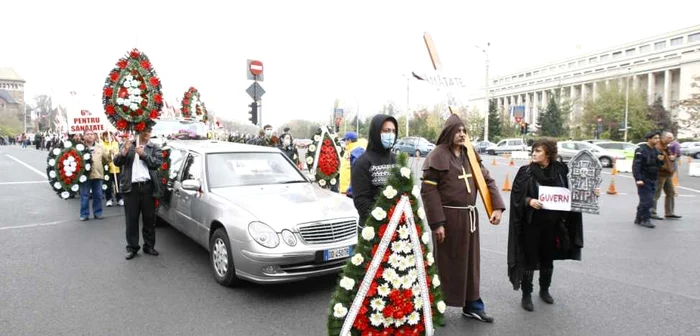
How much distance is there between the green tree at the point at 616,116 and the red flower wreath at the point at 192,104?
154 feet

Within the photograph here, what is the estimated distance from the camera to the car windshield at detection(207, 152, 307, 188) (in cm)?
621

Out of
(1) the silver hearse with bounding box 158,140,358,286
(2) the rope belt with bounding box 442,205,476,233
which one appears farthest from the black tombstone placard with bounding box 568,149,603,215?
(1) the silver hearse with bounding box 158,140,358,286

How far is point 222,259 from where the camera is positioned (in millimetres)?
5316

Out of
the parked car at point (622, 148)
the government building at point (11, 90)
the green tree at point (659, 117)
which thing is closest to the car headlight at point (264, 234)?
the parked car at point (622, 148)

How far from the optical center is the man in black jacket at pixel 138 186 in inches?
253

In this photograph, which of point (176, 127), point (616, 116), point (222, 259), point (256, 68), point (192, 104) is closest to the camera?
point (222, 259)

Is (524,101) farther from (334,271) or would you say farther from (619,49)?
(334,271)

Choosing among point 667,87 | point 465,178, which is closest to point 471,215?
point 465,178

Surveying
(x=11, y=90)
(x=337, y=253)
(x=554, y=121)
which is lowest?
(x=337, y=253)

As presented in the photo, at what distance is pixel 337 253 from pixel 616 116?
56959 millimetres

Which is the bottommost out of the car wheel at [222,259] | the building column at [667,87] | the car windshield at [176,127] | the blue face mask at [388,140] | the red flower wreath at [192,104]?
the car wheel at [222,259]

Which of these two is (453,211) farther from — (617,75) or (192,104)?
(617,75)

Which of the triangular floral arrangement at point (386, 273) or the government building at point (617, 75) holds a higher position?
the government building at point (617, 75)

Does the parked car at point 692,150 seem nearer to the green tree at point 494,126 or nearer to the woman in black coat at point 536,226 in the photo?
the green tree at point 494,126
